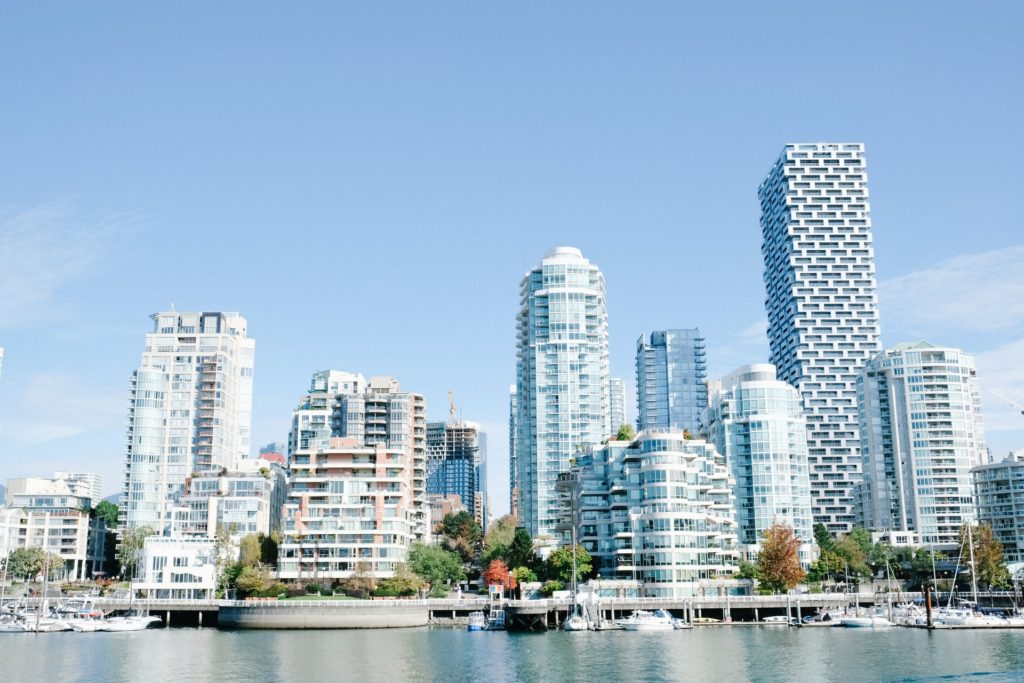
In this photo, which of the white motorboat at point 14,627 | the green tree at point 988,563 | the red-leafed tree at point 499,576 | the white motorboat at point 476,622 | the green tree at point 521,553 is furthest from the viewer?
the green tree at point 988,563

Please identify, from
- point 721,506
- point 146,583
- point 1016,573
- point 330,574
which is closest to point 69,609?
point 146,583

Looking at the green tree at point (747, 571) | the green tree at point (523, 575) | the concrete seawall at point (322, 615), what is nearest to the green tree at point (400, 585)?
the concrete seawall at point (322, 615)

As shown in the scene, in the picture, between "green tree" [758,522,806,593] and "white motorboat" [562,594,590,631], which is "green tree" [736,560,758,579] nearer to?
"green tree" [758,522,806,593]

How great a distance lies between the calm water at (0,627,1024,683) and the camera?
91.8 meters

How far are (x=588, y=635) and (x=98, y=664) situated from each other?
61962 millimetres

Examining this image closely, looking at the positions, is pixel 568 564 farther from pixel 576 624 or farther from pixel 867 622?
pixel 867 622

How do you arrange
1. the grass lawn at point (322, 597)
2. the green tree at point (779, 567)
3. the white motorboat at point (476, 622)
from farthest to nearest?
1. the green tree at point (779, 567)
2. the grass lawn at point (322, 597)
3. the white motorboat at point (476, 622)

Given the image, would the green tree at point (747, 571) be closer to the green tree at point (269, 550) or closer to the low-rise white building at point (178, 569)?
the green tree at point (269, 550)

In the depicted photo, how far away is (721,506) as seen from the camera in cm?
18412

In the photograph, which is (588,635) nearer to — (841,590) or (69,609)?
(841,590)

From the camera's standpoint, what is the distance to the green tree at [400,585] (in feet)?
546

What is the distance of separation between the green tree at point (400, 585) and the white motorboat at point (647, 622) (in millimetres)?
36305

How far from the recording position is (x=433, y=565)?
182 m

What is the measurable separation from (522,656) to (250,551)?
3345 inches
